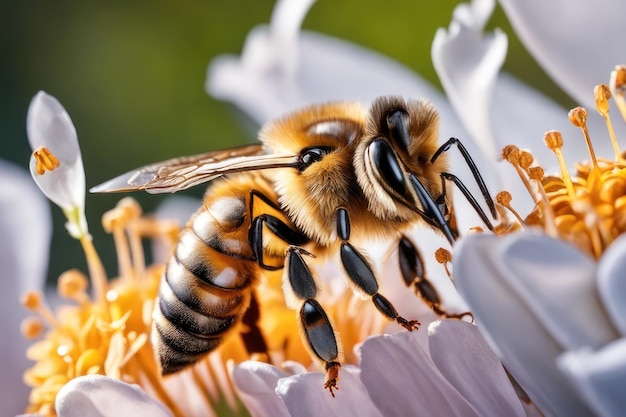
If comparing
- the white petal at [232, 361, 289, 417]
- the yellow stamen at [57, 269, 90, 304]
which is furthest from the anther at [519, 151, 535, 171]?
Answer: the yellow stamen at [57, 269, 90, 304]

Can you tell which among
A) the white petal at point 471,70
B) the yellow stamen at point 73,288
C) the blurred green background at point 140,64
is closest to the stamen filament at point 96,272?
the yellow stamen at point 73,288

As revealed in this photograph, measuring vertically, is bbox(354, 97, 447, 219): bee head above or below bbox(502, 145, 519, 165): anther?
above

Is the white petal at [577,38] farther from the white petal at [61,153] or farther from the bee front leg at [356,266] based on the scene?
the white petal at [61,153]

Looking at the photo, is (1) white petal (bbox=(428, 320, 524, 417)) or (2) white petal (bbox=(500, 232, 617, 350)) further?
(1) white petal (bbox=(428, 320, 524, 417))

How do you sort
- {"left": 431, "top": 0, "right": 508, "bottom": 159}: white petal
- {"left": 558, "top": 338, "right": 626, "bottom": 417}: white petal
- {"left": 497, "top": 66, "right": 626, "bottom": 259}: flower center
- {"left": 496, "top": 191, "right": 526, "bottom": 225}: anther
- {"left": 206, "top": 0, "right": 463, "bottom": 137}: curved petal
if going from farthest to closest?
1. {"left": 206, "top": 0, "right": 463, "bottom": 137}: curved petal
2. {"left": 431, "top": 0, "right": 508, "bottom": 159}: white petal
3. {"left": 496, "top": 191, "right": 526, "bottom": 225}: anther
4. {"left": 497, "top": 66, "right": 626, "bottom": 259}: flower center
5. {"left": 558, "top": 338, "right": 626, "bottom": 417}: white petal

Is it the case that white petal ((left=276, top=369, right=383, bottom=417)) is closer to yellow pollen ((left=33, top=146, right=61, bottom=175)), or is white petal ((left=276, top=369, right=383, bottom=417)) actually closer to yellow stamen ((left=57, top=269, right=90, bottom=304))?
yellow pollen ((left=33, top=146, right=61, bottom=175))

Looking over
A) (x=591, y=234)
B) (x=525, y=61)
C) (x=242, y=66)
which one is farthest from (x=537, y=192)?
(x=525, y=61)

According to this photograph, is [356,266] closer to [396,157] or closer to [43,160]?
[396,157]
